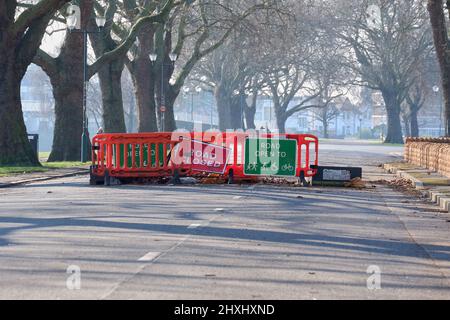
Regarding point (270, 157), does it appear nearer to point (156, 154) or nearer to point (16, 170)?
point (156, 154)

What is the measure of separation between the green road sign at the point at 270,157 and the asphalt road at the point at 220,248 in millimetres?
5284

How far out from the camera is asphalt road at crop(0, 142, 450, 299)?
966 cm

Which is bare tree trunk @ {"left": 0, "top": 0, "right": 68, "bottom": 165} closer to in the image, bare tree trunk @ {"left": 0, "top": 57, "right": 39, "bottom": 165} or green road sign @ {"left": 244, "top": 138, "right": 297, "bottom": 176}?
bare tree trunk @ {"left": 0, "top": 57, "right": 39, "bottom": 165}

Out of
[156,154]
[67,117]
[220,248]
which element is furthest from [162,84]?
[220,248]

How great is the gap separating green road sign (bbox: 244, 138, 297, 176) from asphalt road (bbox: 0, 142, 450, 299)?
5.28m

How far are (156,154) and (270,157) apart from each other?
122 inches

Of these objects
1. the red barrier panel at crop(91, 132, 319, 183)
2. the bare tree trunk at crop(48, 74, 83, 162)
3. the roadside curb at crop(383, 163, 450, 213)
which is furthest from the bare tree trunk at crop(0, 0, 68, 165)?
the roadside curb at crop(383, 163, 450, 213)

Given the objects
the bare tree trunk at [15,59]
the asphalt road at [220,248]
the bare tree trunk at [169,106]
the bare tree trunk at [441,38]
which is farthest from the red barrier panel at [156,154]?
the bare tree trunk at [169,106]

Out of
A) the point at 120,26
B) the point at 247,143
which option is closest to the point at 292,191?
the point at 247,143

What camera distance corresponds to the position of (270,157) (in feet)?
91.0

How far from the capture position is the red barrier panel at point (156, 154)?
27.1 meters

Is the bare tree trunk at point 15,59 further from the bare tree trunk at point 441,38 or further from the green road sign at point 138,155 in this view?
the bare tree trunk at point 441,38
